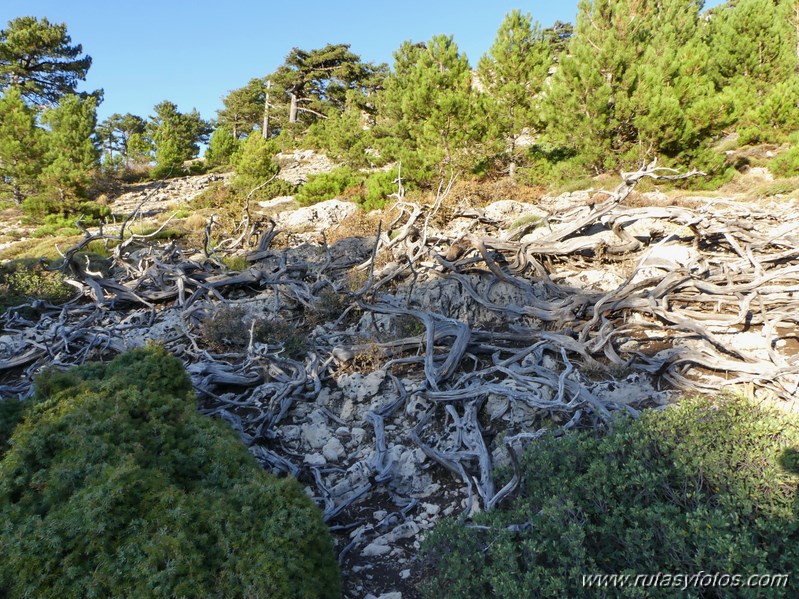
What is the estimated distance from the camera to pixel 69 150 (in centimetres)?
1941

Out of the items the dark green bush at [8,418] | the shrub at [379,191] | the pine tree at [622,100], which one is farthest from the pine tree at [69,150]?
the dark green bush at [8,418]

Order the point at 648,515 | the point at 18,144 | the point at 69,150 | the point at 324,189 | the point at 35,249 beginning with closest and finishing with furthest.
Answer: the point at 648,515 → the point at 35,249 → the point at 324,189 → the point at 18,144 → the point at 69,150

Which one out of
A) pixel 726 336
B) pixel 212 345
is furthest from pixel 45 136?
pixel 726 336

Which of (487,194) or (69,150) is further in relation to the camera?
(69,150)

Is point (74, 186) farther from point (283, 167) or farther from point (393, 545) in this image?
point (393, 545)

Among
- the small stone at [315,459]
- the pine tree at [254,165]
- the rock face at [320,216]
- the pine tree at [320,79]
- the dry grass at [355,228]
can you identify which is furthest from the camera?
the pine tree at [320,79]

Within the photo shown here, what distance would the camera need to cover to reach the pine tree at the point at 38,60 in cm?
2431

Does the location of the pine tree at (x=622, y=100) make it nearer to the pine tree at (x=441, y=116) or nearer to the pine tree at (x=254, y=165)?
the pine tree at (x=441, y=116)

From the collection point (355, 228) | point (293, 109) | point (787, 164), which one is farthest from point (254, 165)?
point (293, 109)

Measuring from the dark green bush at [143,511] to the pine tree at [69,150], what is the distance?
18872mm

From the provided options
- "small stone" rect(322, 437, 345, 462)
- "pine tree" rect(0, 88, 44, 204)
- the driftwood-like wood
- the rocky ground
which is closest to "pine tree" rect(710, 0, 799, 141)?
the rocky ground

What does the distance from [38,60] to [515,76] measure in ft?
85.1

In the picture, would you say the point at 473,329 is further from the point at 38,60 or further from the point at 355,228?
the point at 38,60

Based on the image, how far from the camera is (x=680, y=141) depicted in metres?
11.0
